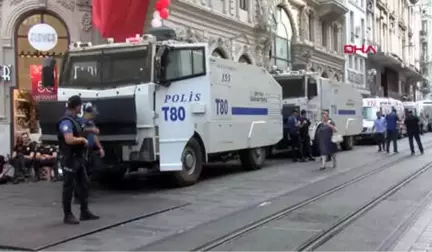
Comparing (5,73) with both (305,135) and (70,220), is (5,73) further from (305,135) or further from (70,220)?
(70,220)

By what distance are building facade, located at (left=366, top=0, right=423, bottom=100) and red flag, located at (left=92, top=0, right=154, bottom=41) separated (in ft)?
113

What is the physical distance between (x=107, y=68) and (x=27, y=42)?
292 inches

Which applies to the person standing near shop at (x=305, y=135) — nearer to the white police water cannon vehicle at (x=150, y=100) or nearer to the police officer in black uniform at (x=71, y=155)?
the white police water cannon vehicle at (x=150, y=100)

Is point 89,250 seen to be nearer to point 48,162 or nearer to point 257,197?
point 257,197

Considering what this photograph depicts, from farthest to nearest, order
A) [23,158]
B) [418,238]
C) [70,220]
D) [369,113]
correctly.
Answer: [369,113], [23,158], [70,220], [418,238]

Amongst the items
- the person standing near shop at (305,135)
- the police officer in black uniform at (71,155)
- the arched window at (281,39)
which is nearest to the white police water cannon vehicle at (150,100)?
the police officer in black uniform at (71,155)

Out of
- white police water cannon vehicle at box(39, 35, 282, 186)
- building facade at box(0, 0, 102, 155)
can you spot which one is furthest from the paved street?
building facade at box(0, 0, 102, 155)

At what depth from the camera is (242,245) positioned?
7.59 metres

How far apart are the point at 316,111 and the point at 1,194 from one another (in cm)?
1277

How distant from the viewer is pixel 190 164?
13742 millimetres

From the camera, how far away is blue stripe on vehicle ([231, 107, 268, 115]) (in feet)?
51.8

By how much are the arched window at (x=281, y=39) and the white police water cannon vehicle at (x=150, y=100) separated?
19.1m

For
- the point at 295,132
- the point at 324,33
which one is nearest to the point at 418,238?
the point at 295,132

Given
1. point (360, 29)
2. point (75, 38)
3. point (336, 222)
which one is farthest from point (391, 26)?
point (336, 222)
